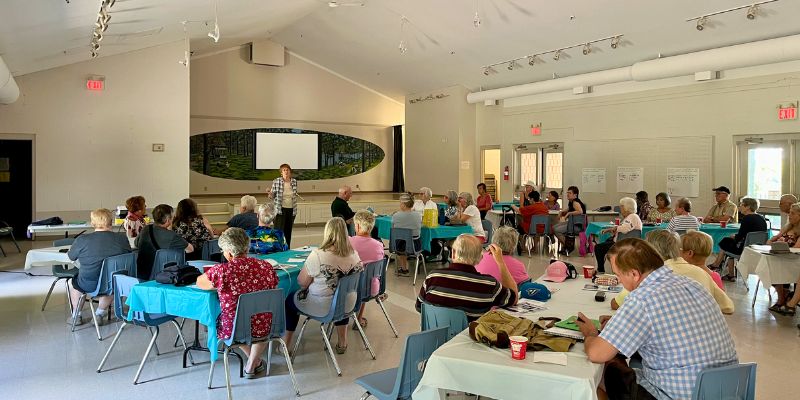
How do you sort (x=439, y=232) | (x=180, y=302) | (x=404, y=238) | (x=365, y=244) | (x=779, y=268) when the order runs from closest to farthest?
(x=180, y=302), (x=365, y=244), (x=779, y=268), (x=404, y=238), (x=439, y=232)

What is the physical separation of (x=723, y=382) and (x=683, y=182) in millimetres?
8982

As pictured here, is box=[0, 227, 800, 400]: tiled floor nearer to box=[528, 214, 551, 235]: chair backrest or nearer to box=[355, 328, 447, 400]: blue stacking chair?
box=[355, 328, 447, 400]: blue stacking chair

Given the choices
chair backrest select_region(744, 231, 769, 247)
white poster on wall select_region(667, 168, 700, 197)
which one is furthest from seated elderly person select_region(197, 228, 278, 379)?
white poster on wall select_region(667, 168, 700, 197)

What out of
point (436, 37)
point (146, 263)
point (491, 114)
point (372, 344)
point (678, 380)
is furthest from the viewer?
point (491, 114)

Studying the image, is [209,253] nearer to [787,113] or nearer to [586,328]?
[586,328]

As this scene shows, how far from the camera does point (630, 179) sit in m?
11.5

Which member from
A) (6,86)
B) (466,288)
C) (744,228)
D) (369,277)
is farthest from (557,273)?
(6,86)

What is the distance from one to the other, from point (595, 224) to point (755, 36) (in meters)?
3.58

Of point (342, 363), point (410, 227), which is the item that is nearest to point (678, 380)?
point (342, 363)

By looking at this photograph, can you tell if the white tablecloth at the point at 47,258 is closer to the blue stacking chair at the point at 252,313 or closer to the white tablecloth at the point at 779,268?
the blue stacking chair at the point at 252,313

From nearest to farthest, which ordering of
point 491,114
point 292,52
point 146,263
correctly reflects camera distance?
point 146,263, point 491,114, point 292,52

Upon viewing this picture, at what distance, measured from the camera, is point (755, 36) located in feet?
29.0

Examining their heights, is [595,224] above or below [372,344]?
above

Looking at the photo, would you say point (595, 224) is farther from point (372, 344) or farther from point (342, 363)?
point (342, 363)
